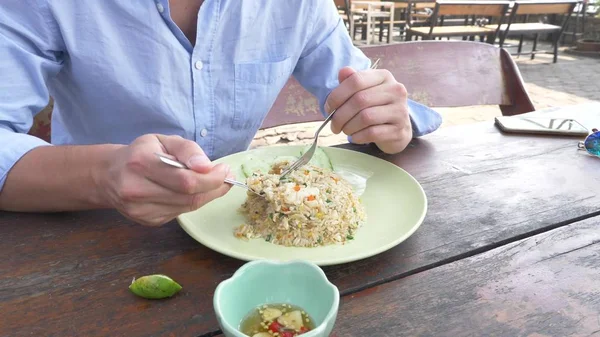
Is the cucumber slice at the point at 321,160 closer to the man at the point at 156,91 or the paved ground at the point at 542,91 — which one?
the man at the point at 156,91

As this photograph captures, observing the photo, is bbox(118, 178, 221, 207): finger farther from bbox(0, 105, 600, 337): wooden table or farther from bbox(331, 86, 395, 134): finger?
bbox(331, 86, 395, 134): finger

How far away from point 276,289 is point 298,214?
27cm

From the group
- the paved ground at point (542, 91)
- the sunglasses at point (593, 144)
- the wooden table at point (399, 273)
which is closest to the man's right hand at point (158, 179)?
the wooden table at point (399, 273)

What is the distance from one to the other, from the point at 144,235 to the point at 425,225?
629mm

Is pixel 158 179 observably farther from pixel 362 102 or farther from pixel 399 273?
pixel 362 102

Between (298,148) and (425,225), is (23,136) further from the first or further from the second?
(425,225)

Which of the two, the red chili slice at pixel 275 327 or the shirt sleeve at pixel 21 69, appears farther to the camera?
the shirt sleeve at pixel 21 69

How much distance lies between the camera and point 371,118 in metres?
1.26

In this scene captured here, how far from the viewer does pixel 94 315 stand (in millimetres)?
763

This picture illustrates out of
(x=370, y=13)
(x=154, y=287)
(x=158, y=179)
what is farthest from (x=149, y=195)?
(x=370, y=13)

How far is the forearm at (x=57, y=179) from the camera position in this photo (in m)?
0.95

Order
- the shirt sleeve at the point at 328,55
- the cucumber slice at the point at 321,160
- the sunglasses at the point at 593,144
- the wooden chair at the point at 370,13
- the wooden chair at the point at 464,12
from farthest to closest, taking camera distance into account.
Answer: the wooden chair at the point at 370,13 < the wooden chair at the point at 464,12 < the shirt sleeve at the point at 328,55 < the sunglasses at the point at 593,144 < the cucumber slice at the point at 321,160

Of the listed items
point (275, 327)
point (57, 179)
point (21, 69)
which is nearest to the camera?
point (275, 327)

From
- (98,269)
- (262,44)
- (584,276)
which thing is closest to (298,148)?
(262,44)
